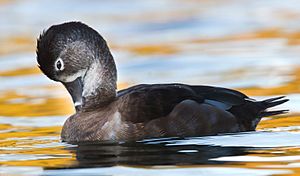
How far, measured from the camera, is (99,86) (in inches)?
359

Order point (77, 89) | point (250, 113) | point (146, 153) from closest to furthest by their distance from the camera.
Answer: point (146, 153) < point (77, 89) < point (250, 113)

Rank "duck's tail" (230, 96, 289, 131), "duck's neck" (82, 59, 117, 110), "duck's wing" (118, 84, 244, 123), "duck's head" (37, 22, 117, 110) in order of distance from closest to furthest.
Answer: "duck's wing" (118, 84, 244, 123)
"duck's head" (37, 22, 117, 110)
"duck's neck" (82, 59, 117, 110)
"duck's tail" (230, 96, 289, 131)

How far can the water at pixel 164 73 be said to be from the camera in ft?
25.0

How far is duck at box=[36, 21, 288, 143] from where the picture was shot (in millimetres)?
8688

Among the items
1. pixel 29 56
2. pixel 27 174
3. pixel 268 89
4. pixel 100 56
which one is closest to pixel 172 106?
pixel 100 56

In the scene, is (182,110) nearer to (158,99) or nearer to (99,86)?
(158,99)

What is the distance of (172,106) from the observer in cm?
875

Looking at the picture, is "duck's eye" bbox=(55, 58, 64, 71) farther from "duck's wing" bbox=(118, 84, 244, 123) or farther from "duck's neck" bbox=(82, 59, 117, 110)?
"duck's wing" bbox=(118, 84, 244, 123)

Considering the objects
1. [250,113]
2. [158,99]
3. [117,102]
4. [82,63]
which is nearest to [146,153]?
[158,99]

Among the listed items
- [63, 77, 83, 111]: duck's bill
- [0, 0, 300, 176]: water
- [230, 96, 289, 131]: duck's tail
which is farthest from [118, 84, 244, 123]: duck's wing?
[63, 77, 83, 111]: duck's bill

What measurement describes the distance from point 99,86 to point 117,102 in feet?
1.12

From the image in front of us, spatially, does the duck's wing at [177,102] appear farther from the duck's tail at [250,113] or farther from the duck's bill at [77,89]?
the duck's bill at [77,89]

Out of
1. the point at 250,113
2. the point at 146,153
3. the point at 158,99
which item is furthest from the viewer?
the point at 250,113

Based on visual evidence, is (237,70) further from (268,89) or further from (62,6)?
(62,6)
